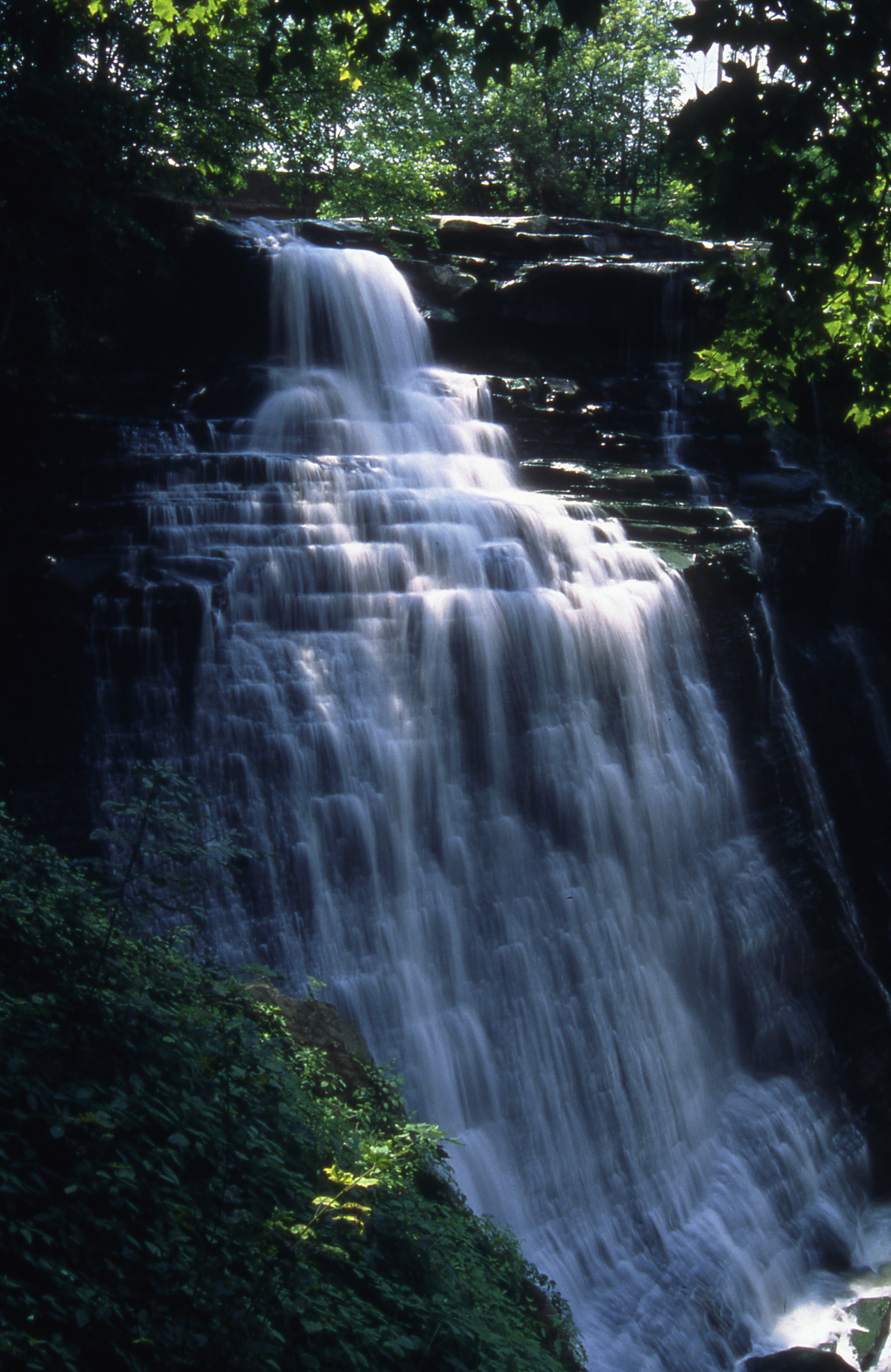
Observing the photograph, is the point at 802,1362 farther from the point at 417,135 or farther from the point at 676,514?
the point at 417,135

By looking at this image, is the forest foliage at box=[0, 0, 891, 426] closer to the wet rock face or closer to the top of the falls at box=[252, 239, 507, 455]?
the top of the falls at box=[252, 239, 507, 455]

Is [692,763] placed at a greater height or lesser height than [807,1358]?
greater

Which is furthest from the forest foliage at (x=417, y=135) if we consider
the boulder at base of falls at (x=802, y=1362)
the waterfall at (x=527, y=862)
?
the boulder at base of falls at (x=802, y=1362)

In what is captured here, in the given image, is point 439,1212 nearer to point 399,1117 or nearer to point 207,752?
point 399,1117

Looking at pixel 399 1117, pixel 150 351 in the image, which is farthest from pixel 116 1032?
pixel 150 351

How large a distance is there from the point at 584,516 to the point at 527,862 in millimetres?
4610

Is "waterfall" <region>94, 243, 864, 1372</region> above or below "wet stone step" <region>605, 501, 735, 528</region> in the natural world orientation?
below

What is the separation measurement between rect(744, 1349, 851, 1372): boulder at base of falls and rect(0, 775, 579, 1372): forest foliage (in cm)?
310

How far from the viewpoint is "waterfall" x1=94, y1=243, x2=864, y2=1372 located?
27.0 feet

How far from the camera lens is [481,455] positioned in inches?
535

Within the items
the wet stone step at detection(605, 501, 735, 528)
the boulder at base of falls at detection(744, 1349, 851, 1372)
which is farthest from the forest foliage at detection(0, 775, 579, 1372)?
the wet stone step at detection(605, 501, 735, 528)

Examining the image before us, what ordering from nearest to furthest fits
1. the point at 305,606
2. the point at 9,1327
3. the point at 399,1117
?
the point at 9,1327, the point at 399,1117, the point at 305,606

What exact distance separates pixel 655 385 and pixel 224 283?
23.1 feet

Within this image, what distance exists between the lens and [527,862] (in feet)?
31.1
